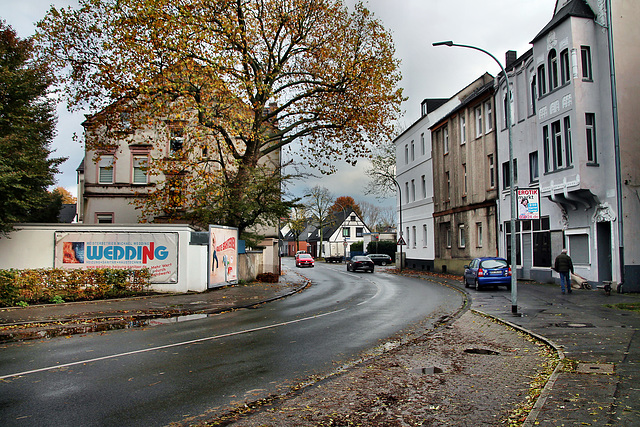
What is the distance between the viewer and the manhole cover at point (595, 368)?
711 centimetres

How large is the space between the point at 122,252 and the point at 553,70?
2027 centimetres

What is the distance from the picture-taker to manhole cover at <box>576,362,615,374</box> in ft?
23.3

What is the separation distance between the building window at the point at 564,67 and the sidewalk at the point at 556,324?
29.8 ft

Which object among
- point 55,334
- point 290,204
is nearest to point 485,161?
point 290,204

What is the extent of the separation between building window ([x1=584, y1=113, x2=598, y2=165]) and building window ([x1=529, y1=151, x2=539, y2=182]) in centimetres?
518

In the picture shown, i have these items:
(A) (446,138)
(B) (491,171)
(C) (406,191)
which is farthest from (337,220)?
(B) (491,171)

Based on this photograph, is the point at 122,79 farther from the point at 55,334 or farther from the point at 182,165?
the point at 55,334

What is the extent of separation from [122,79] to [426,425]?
20.2 m

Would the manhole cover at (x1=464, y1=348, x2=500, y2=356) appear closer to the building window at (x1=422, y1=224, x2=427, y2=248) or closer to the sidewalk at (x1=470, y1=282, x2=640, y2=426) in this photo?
the sidewalk at (x1=470, y1=282, x2=640, y2=426)

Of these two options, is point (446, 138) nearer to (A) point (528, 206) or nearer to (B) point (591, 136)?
(B) point (591, 136)

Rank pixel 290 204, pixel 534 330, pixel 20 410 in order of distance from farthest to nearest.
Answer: pixel 290 204
pixel 534 330
pixel 20 410

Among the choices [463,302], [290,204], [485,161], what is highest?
[485,161]

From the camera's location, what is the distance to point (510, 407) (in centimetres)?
573

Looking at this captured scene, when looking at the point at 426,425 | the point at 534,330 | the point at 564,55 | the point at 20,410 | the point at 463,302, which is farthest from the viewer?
the point at 564,55
